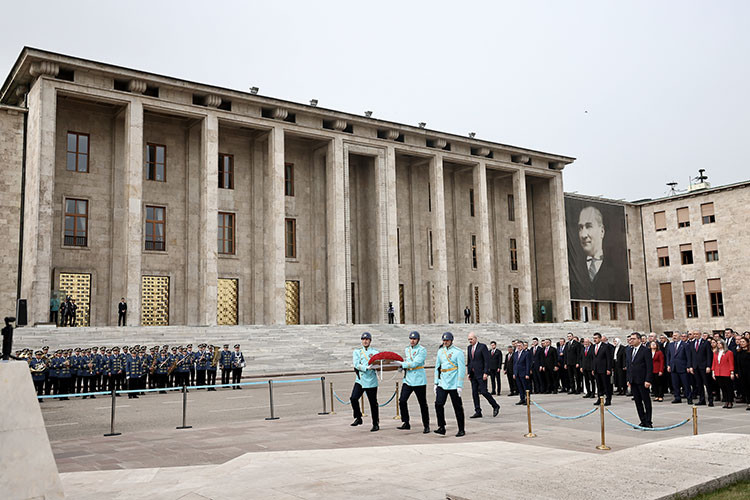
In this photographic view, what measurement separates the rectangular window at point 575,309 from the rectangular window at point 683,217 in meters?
11.0

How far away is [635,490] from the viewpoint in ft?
18.5

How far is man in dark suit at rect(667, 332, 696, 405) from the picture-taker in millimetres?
14680

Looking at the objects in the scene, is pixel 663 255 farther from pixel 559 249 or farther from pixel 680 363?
pixel 680 363

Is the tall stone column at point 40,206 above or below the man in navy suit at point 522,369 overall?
above

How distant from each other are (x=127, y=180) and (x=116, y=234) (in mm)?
3322

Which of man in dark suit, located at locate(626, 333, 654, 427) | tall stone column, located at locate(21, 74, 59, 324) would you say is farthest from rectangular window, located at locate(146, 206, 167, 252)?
man in dark suit, located at locate(626, 333, 654, 427)

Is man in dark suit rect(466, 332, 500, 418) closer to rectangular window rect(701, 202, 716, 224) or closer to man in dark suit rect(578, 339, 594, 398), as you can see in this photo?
man in dark suit rect(578, 339, 594, 398)

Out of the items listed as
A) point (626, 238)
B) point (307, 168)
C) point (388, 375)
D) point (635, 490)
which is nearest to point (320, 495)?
point (635, 490)

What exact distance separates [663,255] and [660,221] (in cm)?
276

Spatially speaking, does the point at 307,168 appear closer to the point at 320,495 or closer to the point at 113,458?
the point at 113,458

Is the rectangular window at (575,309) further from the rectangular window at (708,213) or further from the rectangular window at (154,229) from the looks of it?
the rectangular window at (154,229)

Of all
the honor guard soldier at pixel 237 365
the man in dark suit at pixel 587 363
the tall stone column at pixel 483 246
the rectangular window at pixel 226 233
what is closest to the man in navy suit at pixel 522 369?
the man in dark suit at pixel 587 363

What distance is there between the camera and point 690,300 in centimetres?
4953

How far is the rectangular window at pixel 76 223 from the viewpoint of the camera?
31.1 metres
